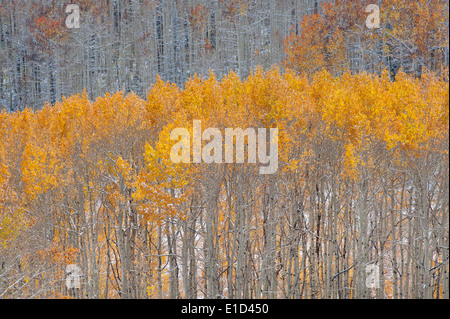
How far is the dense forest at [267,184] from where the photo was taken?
15.3 m

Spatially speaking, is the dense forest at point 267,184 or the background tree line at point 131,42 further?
the background tree line at point 131,42

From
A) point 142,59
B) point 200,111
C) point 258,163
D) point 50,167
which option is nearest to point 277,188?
point 258,163

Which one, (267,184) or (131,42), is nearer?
(267,184)

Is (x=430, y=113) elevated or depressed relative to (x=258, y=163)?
elevated

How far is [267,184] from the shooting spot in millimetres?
17562

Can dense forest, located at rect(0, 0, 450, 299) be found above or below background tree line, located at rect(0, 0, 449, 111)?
below

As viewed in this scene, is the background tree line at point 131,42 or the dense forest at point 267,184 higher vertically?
the background tree line at point 131,42

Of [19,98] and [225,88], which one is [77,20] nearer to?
[19,98]

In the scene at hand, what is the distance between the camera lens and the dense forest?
15.3m

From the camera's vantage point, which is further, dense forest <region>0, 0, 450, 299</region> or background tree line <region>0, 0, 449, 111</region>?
background tree line <region>0, 0, 449, 111</region>

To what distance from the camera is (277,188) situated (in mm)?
18484

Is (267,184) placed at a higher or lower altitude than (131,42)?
lower
